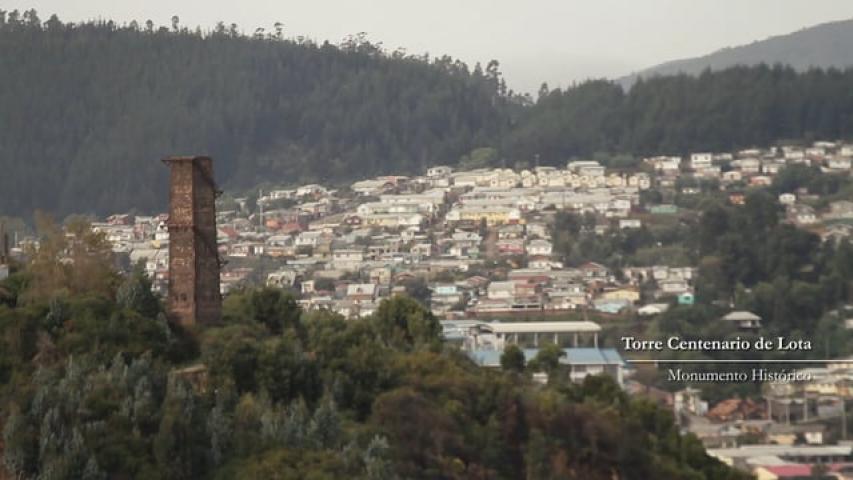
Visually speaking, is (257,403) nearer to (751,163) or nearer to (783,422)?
(783,422)

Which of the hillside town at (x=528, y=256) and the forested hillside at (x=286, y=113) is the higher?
the forested hillside at (x=286, y=113)

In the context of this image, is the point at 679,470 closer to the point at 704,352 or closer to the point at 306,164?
the point at 704,352

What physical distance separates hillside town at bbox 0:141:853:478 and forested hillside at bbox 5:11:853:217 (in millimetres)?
2126

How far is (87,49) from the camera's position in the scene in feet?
220

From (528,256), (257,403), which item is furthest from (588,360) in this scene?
Answer: (257,403)

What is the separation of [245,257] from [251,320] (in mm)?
31048

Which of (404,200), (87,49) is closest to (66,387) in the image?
(404,200)

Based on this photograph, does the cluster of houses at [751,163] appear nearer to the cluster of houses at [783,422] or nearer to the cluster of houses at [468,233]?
the cluster of houses at [468,233]

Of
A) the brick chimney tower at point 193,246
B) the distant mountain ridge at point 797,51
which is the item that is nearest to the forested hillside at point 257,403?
the brick chimney tower at point 193,246

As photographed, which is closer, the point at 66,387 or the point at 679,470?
the point at 66,387

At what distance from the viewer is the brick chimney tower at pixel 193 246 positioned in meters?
16.3

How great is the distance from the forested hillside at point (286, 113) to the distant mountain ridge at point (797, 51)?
1992 cm

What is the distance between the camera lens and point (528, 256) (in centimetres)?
4672

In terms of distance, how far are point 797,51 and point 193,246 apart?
77.4m
